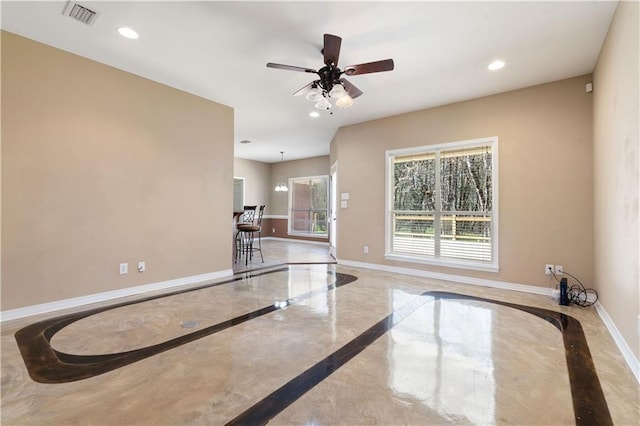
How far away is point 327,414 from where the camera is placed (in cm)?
148

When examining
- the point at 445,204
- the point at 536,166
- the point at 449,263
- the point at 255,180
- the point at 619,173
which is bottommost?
the point at 449,263

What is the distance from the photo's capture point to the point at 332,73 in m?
2.80

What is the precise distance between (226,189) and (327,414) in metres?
3.77

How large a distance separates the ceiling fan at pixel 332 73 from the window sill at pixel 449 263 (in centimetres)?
288

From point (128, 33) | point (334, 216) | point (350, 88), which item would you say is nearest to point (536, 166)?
point (350, 88)

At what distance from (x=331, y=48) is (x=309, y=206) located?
22.3ft

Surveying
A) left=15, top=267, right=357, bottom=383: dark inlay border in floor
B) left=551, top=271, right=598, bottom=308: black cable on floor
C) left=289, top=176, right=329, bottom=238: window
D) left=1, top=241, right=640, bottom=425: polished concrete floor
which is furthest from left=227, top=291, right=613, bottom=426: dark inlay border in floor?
left=289, top=176, right=329, bottom=238: window

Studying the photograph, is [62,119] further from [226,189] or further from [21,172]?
[226,189]

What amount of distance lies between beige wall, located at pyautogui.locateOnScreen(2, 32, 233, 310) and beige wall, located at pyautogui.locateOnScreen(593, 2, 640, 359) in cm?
453

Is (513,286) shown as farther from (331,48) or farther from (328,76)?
(331,48)

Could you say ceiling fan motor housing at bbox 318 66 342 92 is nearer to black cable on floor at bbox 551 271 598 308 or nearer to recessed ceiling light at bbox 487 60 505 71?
recessed ceiling light at bbox 487 60 505 71

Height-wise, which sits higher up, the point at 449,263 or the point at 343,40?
the point at 343,40

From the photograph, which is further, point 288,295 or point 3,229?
point 288,295

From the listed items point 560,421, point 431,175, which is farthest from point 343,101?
point 560,421
